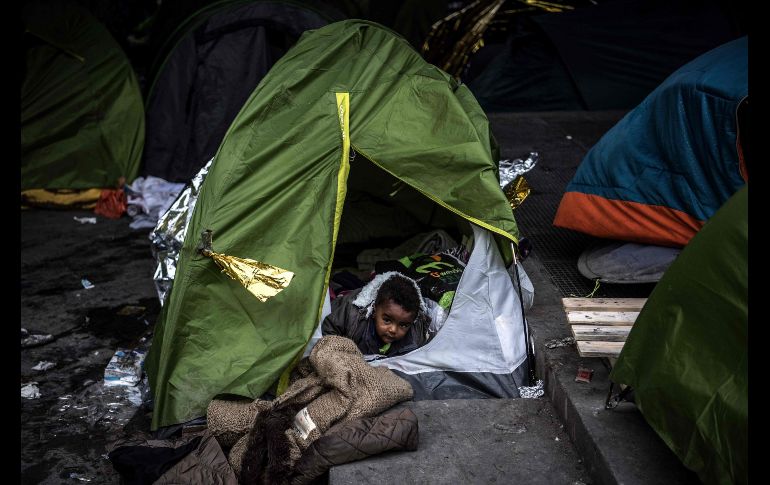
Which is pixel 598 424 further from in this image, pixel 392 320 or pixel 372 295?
pixel 372 295

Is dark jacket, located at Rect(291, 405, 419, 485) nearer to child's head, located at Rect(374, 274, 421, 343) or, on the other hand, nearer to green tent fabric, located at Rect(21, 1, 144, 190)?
child's head, located at Rect(374, 274, 421, 343)

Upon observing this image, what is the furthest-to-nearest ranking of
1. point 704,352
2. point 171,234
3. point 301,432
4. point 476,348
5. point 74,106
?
point 74,106, point 171,234, point 476,348, point 301,432, point 704,352

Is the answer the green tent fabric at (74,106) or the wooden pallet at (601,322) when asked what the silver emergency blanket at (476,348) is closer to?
the wooden pallet at (601,322)

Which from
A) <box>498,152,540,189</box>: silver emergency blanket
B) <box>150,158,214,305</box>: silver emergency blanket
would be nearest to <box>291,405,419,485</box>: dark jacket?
<box>150,158,214,305</box>: silver emergency blanket

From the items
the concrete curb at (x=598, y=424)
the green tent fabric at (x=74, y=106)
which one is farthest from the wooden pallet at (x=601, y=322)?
the green tent fabric at (x=74, y=106)

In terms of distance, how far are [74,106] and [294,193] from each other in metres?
4.48

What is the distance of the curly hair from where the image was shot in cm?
416

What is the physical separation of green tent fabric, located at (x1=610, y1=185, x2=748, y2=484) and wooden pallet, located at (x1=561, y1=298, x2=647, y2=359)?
63 cm

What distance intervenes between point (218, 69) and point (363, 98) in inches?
136

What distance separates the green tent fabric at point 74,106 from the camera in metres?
7.62

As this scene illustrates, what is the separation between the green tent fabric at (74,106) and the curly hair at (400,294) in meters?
4.40

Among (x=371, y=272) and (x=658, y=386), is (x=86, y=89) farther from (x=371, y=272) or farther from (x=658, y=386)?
(x=658, y=386)

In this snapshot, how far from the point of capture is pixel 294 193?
13.8ft

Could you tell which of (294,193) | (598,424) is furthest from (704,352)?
(294,193)
